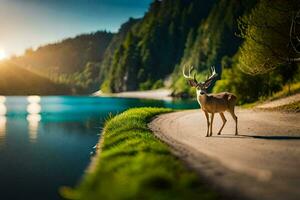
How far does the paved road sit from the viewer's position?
11344mm

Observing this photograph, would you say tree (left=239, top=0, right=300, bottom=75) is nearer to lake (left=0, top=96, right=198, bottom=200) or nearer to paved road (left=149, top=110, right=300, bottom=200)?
paved road (left=149, top=110, right=300, bottom=200)

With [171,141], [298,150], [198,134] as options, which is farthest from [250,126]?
[298,150]

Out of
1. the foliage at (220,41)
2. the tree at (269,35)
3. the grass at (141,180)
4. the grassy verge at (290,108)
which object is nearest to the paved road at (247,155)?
the grass at (141,180)

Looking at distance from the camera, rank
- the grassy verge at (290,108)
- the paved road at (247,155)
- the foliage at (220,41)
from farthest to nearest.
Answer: the foliage at (220,41) → the grassy verge at (290,108) → the paved road at (247,155)

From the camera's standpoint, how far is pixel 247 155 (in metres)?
16.7

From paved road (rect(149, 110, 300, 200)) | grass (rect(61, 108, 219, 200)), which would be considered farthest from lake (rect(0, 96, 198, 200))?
paved road (rect(149, 110, 300, 200))

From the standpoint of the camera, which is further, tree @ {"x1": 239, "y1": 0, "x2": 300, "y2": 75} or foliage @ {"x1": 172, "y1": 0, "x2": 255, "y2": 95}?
foliage @ {"x1": 172, "y1": 0, "x2": 255, "y2": 95}

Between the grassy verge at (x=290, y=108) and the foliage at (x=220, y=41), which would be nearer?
the grassy verge at (x=290, y=108)

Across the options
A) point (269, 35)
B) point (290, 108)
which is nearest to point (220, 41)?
point (269, 35)

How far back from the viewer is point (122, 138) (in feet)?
74.3

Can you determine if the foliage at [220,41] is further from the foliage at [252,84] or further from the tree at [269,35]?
the tree at [269,35]

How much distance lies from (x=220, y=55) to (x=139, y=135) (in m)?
163

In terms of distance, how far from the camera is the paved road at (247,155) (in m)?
11.3

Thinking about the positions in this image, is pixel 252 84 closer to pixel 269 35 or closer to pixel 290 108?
pixel 269 35
